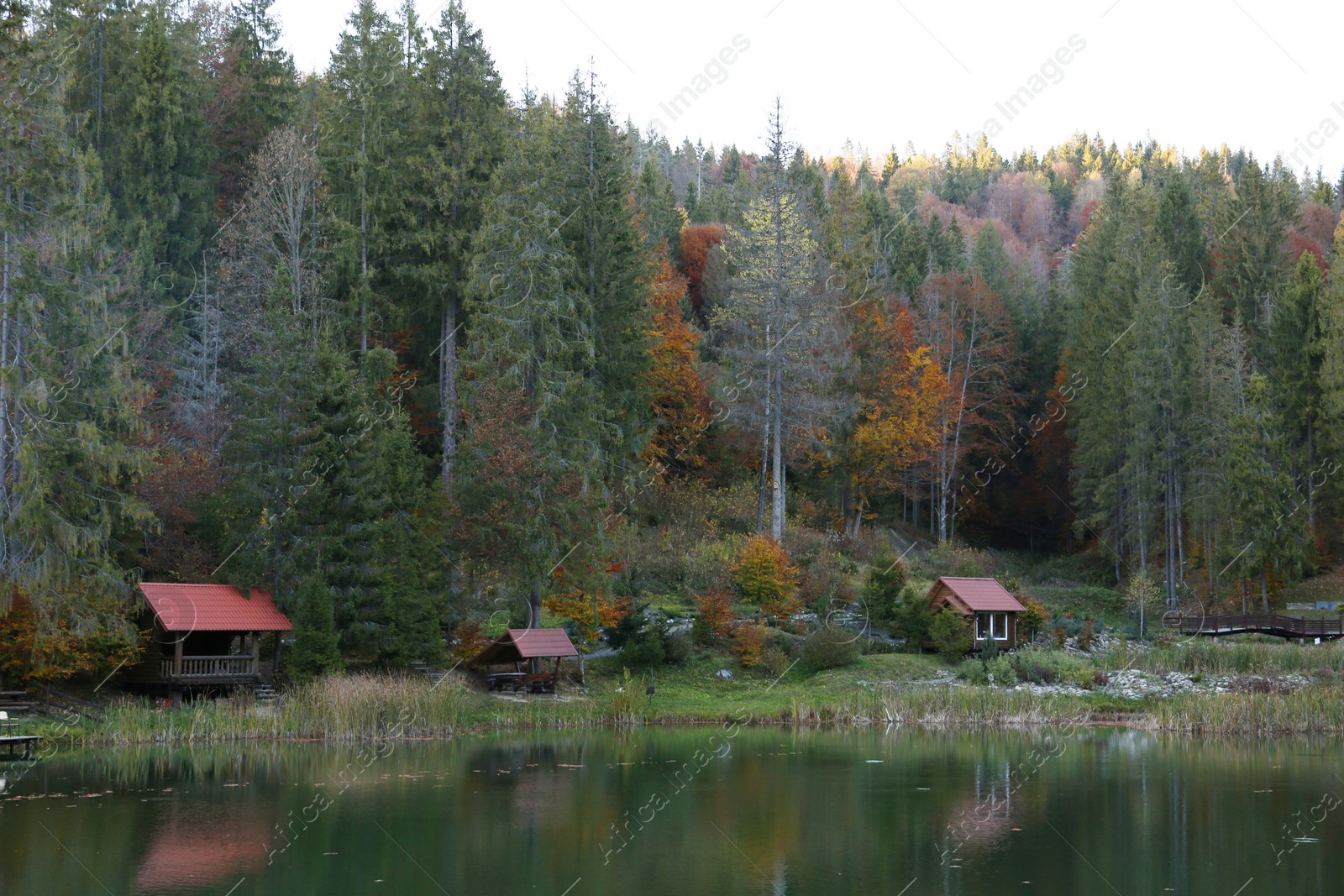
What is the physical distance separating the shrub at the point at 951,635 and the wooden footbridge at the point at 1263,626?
37.7ft

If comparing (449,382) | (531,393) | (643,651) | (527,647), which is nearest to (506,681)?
(527,647)

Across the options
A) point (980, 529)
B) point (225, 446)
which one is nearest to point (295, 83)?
point (225, 446)

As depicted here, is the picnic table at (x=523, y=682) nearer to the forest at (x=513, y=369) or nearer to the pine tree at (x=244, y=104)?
the forest at (x=513, y=369)

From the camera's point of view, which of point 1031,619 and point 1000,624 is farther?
point 1031,619

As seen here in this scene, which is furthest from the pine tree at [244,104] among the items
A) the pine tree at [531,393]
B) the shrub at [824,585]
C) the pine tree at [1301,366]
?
the pine tree at [1301,366]

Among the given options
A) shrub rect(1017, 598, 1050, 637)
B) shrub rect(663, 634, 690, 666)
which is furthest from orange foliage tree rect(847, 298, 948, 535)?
shrub rect(663, 634, 690, 666)

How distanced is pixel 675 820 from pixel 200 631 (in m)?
15.2

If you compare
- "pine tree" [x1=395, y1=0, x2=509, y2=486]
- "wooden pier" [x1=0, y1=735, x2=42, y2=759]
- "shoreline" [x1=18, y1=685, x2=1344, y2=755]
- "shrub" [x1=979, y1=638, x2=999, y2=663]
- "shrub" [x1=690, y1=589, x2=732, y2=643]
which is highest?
"pine tree" [x1=395, y1=0, x2=509, y2=486]

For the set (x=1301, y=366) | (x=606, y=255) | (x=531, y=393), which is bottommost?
(x=531, y=393)

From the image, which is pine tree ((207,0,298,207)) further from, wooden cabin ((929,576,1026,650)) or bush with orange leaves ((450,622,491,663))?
wooden cabin ((929,576,1026,650))

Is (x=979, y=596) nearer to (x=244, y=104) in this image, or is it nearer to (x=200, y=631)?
(x=200, y=631)

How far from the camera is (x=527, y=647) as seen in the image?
32531 millimetres

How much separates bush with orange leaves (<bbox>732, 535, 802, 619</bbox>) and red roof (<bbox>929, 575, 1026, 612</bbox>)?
5133mm

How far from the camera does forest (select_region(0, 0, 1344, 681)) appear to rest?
29891 mm
